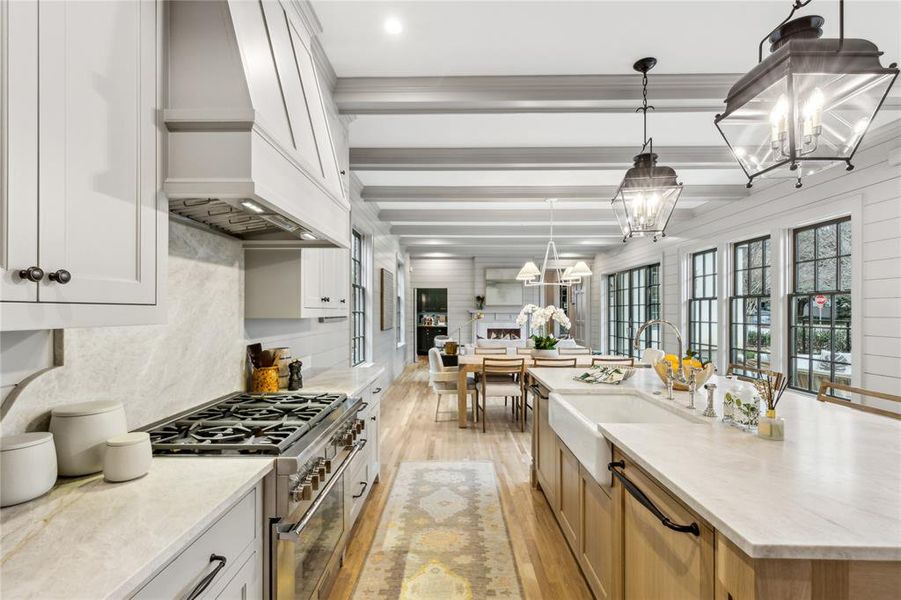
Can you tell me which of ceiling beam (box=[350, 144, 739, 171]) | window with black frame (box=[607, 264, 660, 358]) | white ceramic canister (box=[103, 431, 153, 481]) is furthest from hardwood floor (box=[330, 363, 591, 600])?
window with black frame (box=[607, 264, 660, 358])

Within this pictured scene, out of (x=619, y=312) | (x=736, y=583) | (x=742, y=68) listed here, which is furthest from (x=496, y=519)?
(x=619, y=312)

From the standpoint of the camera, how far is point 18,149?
865 mm

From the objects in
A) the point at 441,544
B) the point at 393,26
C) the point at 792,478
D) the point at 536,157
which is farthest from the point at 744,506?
the point at 536,157

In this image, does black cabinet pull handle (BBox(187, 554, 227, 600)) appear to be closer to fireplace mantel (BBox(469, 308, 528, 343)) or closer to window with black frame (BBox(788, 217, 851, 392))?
window with black frame (BBox(788, 217, 851, 392))

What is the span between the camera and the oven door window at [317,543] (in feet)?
5.15

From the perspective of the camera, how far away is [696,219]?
639cm

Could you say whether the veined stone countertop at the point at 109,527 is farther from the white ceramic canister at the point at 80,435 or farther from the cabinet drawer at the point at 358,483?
the cabinet drawer at the point at 358,483

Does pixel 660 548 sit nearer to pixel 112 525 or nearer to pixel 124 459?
pixel 112 525

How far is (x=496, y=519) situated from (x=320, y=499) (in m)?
1.56

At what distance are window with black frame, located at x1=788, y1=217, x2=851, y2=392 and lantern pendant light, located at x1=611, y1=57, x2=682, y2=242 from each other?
267cm

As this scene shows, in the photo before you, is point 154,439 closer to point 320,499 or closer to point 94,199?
point 320,499

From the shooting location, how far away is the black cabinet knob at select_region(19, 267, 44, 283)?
2.85 feet

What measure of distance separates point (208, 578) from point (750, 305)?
6120 millimetres

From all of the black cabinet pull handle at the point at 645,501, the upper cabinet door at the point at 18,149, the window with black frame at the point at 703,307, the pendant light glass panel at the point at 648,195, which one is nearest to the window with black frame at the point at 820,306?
the window with black frame at the point at 703,307
